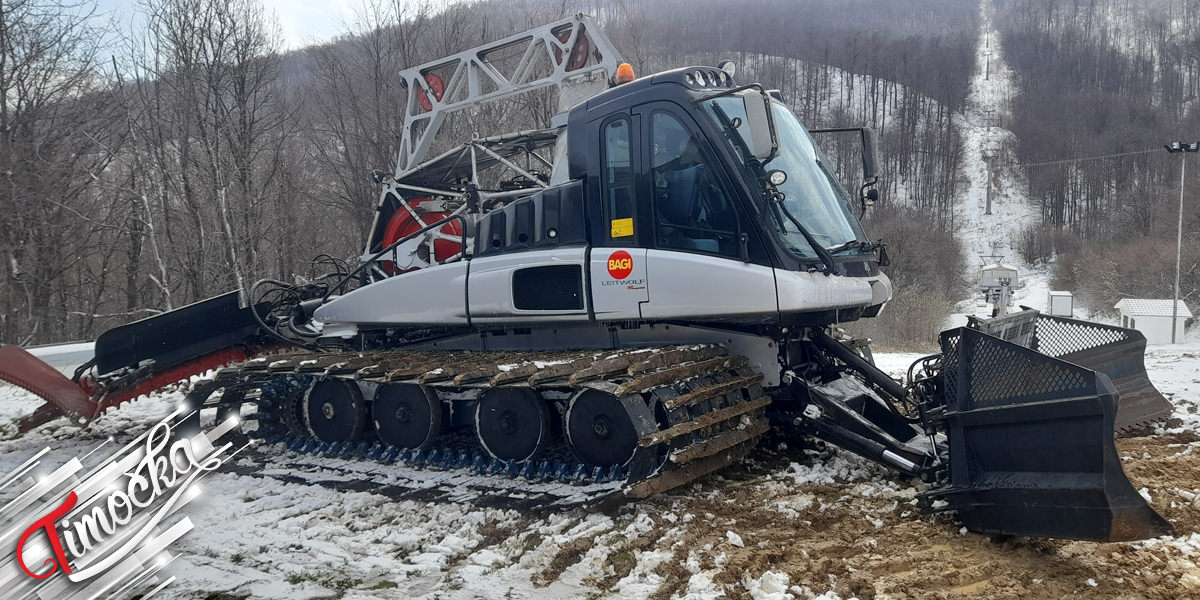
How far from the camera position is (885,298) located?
18.2 ft

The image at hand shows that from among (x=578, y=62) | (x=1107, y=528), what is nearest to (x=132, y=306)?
(x=578, y=62)

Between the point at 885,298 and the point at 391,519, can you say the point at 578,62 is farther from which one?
the point at 391,519

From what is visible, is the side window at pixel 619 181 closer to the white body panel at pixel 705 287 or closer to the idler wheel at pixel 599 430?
the white body panel at pixel 705 287

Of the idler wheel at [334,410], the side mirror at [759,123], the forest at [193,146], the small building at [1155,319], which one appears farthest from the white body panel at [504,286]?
the small building at [1155,319]

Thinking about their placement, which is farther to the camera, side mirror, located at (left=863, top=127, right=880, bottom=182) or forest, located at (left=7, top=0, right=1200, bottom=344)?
forest, located at (left=7, top=0, right=1200, bottom=344)

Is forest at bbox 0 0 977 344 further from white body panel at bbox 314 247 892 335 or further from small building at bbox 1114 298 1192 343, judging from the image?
small building at bbox 1114 298 1192 343

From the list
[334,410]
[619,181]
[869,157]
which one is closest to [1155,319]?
[869,157]

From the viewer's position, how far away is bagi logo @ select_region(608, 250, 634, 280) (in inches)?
202

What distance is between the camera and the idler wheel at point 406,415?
5574 millimetres

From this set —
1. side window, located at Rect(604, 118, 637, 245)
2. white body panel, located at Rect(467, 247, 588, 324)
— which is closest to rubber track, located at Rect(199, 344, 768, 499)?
white body panel, located at Rect(467, 247, 588, 324)

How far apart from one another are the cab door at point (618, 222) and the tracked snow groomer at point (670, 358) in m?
0.01

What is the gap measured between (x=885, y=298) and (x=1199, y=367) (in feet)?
21.8

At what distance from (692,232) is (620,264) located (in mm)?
522

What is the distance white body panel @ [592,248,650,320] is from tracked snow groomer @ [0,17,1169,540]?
0.6 inches
